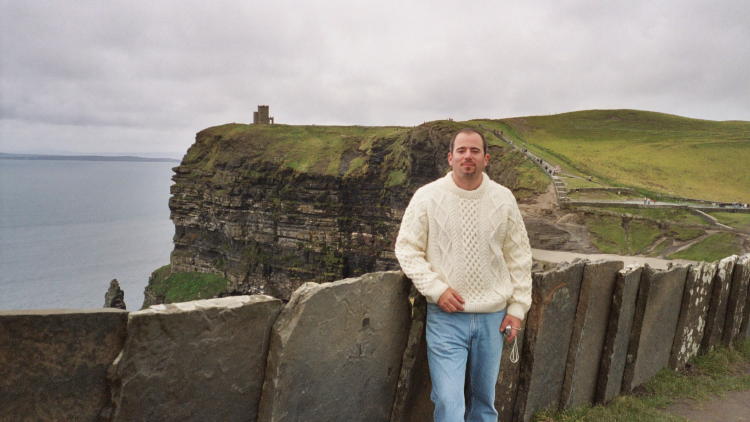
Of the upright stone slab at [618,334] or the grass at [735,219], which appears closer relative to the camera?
the upright stone slab at [618,334]

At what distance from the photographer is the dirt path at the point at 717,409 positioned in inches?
286

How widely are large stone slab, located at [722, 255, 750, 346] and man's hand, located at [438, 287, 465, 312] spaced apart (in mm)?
8431

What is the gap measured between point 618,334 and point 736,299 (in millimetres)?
4710

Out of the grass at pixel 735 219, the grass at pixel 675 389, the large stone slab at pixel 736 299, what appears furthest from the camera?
the grass at pixel 735 219

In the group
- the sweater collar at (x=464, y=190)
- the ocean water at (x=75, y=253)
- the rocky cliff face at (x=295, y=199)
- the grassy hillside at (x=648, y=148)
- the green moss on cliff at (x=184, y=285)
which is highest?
the grassy hillside at (x=648, y=148)

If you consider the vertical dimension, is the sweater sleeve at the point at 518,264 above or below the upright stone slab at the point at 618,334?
above

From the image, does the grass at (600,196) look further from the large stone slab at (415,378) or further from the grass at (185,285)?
the grass at (185,285)

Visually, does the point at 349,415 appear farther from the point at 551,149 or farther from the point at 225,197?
the point at 225,197

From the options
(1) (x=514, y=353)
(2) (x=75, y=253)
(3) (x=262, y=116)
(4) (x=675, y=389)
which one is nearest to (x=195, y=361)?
(1) (x=514, y=353)

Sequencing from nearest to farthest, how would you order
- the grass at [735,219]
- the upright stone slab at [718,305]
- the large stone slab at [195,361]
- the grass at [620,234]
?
the large stone slab at [195,361], the upright stone slab at [718,305], the grass at [620,234], the grass at [735,219]

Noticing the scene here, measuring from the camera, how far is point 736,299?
33.2 ft

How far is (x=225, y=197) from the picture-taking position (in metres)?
81.9

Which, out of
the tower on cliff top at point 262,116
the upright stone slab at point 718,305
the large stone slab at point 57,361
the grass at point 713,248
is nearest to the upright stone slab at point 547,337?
the large stone slab at point 57,361

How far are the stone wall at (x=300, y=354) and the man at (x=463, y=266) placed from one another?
0.45m
